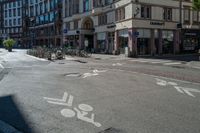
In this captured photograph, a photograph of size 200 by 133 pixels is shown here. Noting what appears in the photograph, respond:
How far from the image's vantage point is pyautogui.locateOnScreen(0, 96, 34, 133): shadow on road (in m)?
6.19

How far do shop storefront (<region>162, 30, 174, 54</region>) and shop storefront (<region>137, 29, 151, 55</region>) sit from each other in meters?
2.71

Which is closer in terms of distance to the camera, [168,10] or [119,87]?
[119,87]

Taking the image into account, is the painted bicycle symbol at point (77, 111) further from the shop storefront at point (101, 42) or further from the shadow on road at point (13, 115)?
the shop storefront at point (101, 42)

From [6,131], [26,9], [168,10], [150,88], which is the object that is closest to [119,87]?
[150,88]

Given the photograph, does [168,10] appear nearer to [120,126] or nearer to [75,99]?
[75,99]

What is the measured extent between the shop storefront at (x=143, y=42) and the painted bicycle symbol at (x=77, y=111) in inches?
1149

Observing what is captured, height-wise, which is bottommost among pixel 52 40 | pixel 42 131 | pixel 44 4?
pixel 42 131

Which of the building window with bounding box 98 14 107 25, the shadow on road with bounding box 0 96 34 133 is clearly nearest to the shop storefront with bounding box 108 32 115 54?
the building window with bounding box 98 14 107 25

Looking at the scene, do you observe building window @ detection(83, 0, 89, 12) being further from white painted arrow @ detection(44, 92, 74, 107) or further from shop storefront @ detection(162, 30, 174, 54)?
white painted arrow @ detection(44, 92, 74, 107)

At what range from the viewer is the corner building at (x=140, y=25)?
36906mm

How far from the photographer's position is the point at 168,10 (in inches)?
1560

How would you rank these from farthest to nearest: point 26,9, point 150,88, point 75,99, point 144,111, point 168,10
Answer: point 26,9 < point 168,10 < point 150,88 < point 75,99 < point 144,111

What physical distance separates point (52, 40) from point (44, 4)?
38.3ft

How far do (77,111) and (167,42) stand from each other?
3459cm
